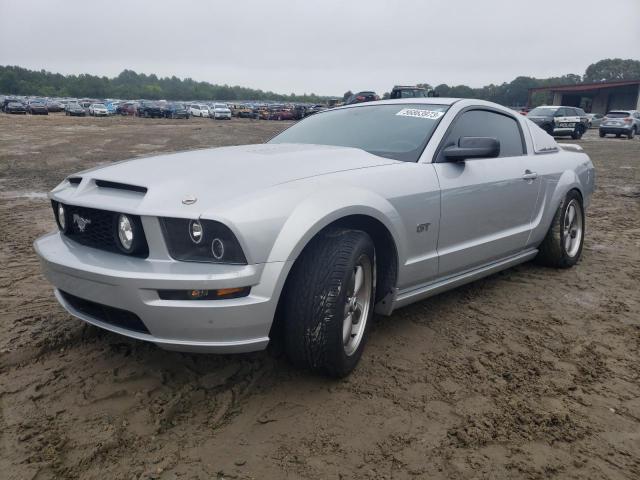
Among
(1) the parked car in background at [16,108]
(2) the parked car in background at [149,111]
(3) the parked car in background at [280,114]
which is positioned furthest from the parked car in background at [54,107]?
(3) the parked car in background at [280,114]

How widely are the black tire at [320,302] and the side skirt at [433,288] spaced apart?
545 mm

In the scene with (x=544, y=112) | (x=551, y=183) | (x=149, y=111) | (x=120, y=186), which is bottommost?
(x=149, y=111)

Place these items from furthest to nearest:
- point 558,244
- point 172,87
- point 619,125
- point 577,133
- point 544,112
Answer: point 172,87
point 619,125
point 577,133
point 544,112
point 558,244

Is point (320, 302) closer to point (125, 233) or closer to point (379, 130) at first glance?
point (125, 233)

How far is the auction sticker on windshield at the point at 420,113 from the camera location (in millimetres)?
3501

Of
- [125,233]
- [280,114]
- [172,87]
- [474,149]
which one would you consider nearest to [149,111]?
[280,114]

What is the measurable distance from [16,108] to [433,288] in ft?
170

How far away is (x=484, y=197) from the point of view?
3.45 meters

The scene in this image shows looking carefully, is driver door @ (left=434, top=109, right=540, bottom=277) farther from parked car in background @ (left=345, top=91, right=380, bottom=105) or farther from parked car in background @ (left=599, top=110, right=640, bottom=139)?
parked car in background @ (left=599, top=110, right=640, bottom=139)

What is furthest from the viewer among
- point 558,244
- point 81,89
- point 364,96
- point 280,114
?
point 81,89

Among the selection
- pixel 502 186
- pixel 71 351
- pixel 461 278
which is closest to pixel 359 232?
pixel 461 278

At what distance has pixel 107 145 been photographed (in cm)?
1673

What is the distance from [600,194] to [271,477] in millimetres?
8702

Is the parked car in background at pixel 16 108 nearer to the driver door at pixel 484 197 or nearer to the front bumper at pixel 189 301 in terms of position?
the driver door at pixel 484 197
